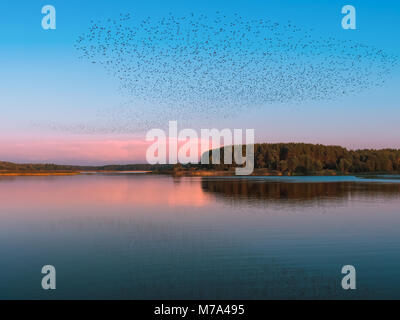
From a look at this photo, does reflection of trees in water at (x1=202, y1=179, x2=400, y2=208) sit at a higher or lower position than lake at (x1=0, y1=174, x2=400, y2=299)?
lower

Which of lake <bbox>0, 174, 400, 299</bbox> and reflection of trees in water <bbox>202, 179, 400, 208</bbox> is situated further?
reflection of trees in water <bbox>202, 179, 400, 208</bbox>

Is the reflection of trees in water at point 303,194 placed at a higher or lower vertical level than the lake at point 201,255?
lower

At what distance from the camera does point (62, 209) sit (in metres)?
42.9

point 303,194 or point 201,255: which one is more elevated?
point 201,255

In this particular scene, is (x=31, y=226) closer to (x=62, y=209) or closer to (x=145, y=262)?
(x=62, y=209)

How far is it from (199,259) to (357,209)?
29.2m

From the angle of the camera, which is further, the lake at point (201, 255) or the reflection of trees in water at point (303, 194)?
the reflection of trees in water at point (303, 194)

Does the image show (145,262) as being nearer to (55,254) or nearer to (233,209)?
(55,254)

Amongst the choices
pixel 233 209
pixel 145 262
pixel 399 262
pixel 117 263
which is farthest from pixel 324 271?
pixel 233 209

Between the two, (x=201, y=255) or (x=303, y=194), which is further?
(x=303, y=194)
